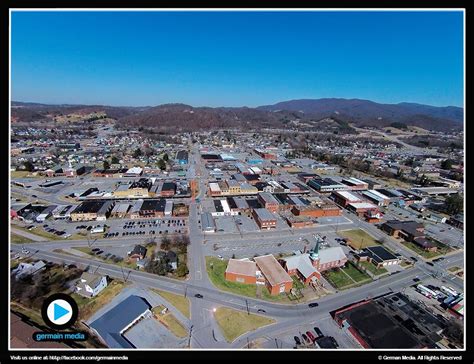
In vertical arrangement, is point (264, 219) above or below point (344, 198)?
below

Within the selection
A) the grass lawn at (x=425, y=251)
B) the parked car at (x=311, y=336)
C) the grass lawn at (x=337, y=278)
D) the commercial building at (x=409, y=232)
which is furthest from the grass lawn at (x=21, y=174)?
the grass lawn at (x=425, y=251)

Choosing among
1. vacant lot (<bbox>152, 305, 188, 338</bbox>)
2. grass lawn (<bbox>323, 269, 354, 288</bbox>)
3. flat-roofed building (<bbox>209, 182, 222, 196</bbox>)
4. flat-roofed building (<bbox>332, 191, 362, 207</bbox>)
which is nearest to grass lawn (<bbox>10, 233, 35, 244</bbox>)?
vacant lot (<bbox>152, 305, 188, 338</bbox>)

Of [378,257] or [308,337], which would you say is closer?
[308,337]

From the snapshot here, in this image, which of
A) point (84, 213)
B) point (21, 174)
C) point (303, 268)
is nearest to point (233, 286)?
point (303, 268)

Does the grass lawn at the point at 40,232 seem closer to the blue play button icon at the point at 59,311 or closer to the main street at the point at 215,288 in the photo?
the main street at the point at 215,288

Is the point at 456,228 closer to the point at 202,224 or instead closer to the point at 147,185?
the point at 202,224

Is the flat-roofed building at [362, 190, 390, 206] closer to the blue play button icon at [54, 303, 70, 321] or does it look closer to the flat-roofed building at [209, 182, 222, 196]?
the flat-roofed building at [209, 182, 222, 196]

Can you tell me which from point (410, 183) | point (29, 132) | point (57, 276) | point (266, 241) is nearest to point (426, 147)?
point (410, 183)

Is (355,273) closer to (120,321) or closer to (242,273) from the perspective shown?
(242,273)
